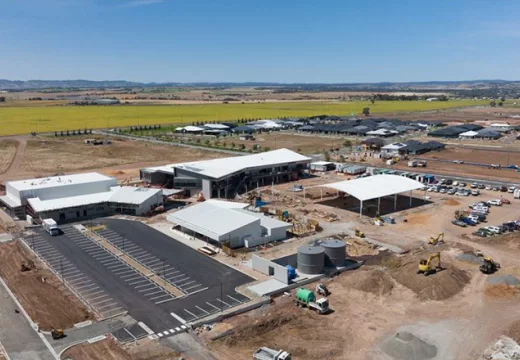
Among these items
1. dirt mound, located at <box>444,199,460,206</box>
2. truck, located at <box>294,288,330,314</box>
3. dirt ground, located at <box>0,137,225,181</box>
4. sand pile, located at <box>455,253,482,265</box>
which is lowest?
dirt ground, located at <box>0,137,225,181</box>

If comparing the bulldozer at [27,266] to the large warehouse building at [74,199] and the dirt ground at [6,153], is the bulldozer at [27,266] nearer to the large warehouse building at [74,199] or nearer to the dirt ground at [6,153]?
the large warehouse building at [74,199]

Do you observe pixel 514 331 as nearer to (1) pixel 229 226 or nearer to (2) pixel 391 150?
(1) pixel 229 226

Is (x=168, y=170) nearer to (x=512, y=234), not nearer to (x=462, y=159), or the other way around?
(x=512, y=234)

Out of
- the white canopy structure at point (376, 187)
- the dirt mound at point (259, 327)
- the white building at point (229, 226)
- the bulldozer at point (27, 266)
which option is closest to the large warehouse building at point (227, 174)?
the white building at point (229, 226)

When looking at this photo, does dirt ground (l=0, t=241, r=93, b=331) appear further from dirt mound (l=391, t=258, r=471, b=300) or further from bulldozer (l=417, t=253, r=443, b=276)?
bulldozer (l=417, t=253, r=443, b=276)

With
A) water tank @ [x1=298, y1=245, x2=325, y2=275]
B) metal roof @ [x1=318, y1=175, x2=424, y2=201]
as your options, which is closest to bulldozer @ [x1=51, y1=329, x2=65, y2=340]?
water tank @ [x1=298, y1=245, x2=325, y2=275]

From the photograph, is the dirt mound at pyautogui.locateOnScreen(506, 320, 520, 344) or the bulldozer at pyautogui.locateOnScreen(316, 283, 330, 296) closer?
the dirt mound at pyautogui.locateOnScreen(506, 320, 520, 344)

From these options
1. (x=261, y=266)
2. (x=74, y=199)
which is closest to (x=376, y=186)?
(x=261, y=266)

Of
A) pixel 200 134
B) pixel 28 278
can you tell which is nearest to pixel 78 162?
pixel 200 134
